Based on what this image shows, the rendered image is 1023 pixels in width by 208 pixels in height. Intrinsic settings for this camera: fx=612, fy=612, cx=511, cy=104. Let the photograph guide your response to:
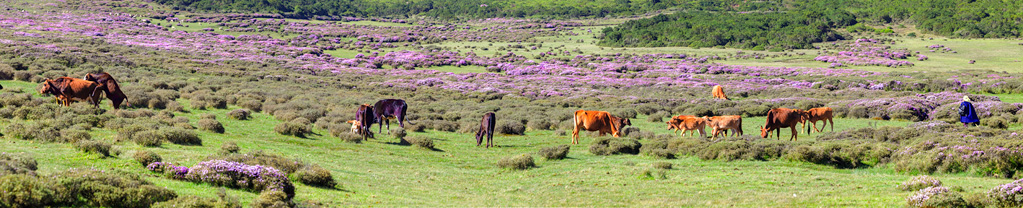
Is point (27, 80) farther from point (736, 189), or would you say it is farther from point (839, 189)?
point (839, 189)

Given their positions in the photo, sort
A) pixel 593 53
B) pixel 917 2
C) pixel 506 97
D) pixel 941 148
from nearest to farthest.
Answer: pixel 941 148
pixel 506 97
pixel 593 53
pixel 917 2

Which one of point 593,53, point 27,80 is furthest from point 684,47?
point 27,80

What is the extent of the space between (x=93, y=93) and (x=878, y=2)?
150 meters

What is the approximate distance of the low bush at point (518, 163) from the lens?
18.4 meters

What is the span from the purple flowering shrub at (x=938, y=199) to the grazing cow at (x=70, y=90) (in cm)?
2494

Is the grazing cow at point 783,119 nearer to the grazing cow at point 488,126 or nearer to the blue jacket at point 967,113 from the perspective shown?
the blue jacket at point 967,113

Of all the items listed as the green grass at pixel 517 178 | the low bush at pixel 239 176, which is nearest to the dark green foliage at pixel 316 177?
the green grass at pixel 517 178

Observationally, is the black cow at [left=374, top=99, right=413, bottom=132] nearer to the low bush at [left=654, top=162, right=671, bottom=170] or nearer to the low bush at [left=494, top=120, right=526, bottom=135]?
the low bush at [left=494, top=120, right=526, bottom=135]

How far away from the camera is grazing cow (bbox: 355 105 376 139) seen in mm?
23547

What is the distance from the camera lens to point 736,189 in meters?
14.2

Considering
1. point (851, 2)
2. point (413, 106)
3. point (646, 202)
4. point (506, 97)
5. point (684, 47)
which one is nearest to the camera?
point (646, 202)

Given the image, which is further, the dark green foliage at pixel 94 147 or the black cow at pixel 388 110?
the black cow at pixel 388 110

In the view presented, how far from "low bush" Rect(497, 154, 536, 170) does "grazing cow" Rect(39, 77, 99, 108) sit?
15.2 m

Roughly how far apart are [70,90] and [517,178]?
17060 mm
